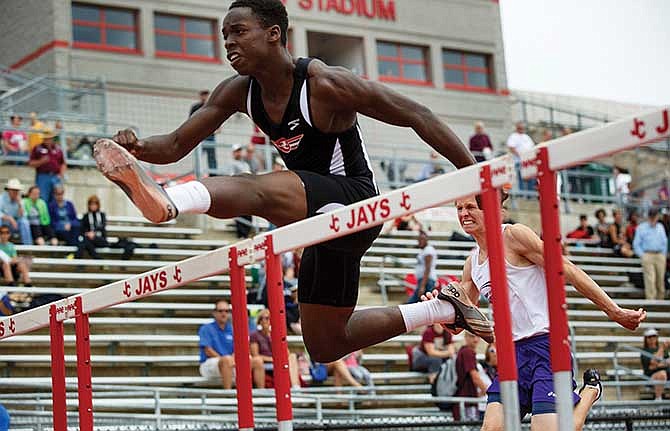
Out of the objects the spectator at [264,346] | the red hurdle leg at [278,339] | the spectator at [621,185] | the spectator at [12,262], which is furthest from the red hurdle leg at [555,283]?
the spectator at [621,185]

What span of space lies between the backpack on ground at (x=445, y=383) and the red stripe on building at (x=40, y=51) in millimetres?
14660

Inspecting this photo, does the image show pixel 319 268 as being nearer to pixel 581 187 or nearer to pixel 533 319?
pixel 533 319

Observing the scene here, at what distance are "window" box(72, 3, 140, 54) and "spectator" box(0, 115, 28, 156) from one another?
7474mm

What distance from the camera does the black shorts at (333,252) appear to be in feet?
16.8

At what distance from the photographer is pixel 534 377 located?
5.68m

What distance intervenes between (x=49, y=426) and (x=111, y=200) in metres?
7.71

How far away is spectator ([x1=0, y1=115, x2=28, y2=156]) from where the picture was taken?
56.4 ft

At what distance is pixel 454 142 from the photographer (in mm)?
4965

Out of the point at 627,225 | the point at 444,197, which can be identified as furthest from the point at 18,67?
the point at 444,197

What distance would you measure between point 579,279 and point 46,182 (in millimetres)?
11176

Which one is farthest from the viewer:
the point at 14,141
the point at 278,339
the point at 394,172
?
the point at 394,172

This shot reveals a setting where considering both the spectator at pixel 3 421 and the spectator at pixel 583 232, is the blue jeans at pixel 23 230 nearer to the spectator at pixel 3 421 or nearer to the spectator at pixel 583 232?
the spectator at pixel 3 421

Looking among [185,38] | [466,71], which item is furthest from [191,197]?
[466,71]

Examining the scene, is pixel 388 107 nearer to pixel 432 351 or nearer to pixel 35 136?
pixel 432 351
